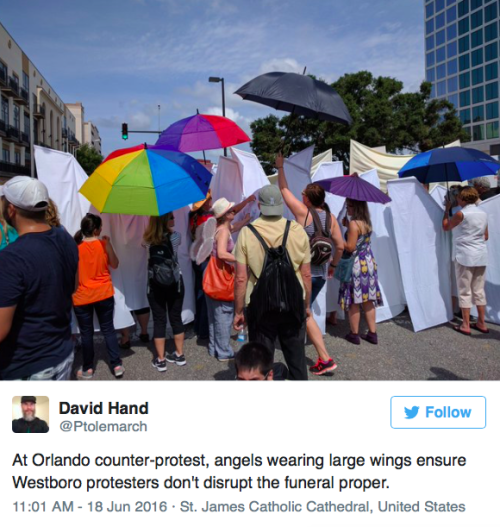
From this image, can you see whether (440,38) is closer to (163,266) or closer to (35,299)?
(163,266)

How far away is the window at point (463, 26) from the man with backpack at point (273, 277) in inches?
2723

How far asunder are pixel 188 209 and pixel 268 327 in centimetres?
237

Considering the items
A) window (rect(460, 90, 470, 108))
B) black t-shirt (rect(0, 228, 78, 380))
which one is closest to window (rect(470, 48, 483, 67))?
window (rect(460, 90, 470, 108))

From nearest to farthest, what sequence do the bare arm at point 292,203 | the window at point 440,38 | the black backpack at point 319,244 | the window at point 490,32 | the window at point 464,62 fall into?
the bare arm at point 292,203 < the black backpack at point 319,244 < the window at point 490,32 < the window at point 464,62 < the window at point 440,38

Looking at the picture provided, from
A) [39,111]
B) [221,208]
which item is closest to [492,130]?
[39,111]

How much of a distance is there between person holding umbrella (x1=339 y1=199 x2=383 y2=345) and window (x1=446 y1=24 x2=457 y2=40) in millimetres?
69456

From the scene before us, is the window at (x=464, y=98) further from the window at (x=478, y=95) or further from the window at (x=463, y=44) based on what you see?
the window at (x=463, y=44)

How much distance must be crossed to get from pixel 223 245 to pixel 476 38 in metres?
67.1

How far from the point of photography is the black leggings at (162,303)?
13.1 feet

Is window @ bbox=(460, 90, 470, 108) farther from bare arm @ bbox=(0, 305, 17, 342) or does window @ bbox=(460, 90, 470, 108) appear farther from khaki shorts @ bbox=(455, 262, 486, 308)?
bare arm @ bbox=(0, 305, 17, 342)

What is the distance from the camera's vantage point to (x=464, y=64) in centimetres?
5922
